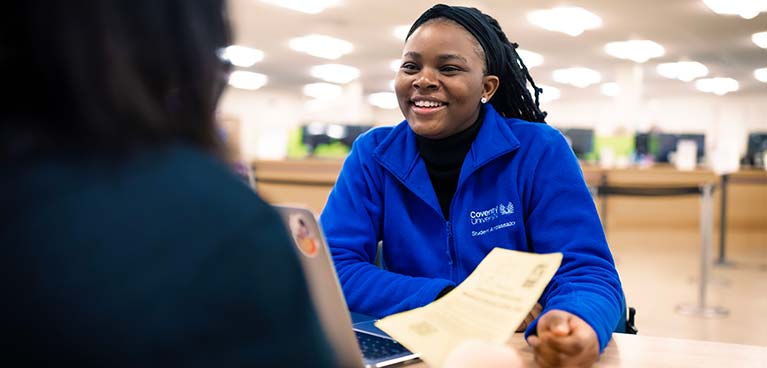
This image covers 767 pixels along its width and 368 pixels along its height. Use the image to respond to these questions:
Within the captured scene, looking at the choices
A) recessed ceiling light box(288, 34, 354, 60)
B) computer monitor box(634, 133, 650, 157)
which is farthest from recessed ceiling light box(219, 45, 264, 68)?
computer monitor box(634, 133, 650, 157)

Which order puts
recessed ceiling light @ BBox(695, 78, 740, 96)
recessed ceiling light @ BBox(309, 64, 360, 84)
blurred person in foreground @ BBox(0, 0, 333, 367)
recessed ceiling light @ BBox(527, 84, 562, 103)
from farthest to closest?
1. recessed ceiling light @ BBox(527, 84, 562, 103)
2. recessed ceiling light @ BBox(695, 78, 740, 96)
3. recessed ceiling light @ BBox(309, 64, 360, 84)
4. blurred person in foreground @ BBox(0, 0, 333, 367)

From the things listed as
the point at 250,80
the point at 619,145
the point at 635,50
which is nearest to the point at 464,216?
the point at 619,145

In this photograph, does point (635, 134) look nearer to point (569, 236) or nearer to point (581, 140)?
point (581, 140)

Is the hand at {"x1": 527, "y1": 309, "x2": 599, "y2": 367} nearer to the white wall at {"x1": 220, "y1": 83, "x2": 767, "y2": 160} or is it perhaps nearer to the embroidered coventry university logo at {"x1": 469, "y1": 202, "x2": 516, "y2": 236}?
the embroidered coventry university logo at {"x1": 469, "y1": 202, "x2": 516, "y2": 236}

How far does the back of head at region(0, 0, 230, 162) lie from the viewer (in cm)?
39

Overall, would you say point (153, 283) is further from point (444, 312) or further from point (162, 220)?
point (444, 312)

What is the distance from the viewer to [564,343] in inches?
32.7

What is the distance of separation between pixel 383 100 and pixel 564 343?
19.0 m

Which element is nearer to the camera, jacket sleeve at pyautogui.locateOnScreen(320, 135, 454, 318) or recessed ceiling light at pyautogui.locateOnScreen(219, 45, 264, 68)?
jacket sleeve at pyautogui.locateOnScreen(320, 135, 454, 318)

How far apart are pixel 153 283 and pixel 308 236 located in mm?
353

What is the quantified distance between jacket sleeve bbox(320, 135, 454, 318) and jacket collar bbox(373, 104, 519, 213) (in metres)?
0.04

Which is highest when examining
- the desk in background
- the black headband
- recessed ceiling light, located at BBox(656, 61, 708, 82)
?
recessed ceiling light, located at BBox(656, 61, 708, 82)

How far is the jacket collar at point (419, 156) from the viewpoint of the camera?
4.14ft

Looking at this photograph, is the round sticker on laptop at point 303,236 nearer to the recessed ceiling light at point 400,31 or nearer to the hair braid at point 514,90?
the hair braid at point 514,90
